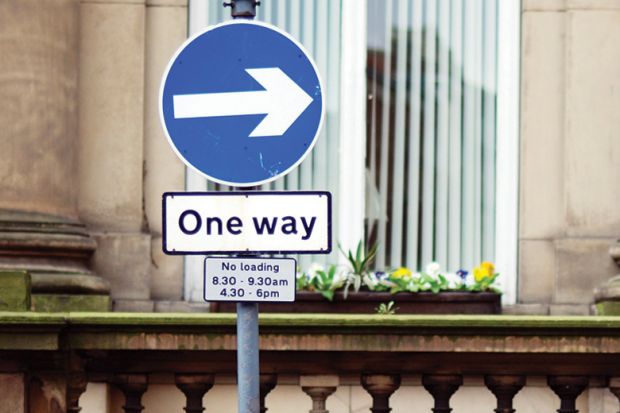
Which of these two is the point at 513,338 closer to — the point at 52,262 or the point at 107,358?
the point at 107,358

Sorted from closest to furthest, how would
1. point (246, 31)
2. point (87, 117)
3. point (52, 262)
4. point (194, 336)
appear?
1. point (246, 31)
2. point (194, 336)
3. point (52, 262)
4. point (87, 117)

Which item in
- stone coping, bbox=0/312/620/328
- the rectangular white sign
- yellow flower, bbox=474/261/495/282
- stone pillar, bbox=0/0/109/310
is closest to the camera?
the rectangular white sign

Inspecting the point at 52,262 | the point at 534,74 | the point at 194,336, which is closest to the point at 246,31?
the point at 194,336

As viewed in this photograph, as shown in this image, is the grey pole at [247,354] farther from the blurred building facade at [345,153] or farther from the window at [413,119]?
the window at [413,119]

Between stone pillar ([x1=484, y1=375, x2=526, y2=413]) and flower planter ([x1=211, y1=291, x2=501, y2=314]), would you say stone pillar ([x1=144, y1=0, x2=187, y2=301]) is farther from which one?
stone pillar ([x1=484, y1=375, x2=526, y2=413])

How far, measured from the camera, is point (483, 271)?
1118 cm

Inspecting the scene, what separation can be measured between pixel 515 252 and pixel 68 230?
11.0 ft

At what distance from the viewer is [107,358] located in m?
6.74

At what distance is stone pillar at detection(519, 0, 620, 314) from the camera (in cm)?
1097

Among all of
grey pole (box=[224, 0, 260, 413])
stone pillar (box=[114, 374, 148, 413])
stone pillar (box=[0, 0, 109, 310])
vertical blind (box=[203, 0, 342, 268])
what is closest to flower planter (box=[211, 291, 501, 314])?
vertical blind (box=[203, 0, 342, 268])

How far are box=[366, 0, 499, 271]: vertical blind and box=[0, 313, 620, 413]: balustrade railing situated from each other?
185 inches

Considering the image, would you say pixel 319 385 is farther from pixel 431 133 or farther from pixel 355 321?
pixel 431 133

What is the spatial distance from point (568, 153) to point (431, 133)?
1115 millimetres

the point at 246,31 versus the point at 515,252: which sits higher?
the point at 246,31
